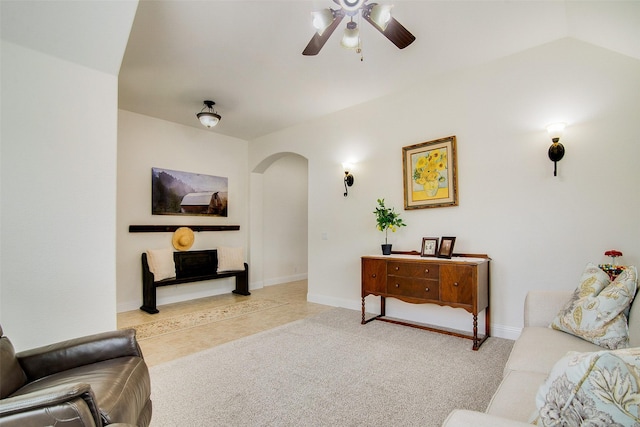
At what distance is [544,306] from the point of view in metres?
2.09

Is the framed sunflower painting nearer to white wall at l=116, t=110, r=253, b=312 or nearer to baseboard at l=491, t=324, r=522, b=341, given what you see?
baseboard at l=491, t=324, r=522, b=341

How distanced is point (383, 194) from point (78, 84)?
126 inches

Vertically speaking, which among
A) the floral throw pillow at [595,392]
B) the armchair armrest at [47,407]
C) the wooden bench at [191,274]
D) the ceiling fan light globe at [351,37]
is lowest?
the wooden bench at [191,274]

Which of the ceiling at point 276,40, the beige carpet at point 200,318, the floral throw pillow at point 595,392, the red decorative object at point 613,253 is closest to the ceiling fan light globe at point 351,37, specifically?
the ceiling at point 276,40

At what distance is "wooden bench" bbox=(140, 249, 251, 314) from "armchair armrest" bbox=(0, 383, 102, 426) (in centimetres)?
363

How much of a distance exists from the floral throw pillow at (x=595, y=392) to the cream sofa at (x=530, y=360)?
98mm

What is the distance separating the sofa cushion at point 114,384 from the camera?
1231mm

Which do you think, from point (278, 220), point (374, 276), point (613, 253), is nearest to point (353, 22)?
point (374, 276)

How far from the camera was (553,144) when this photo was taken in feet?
9.08

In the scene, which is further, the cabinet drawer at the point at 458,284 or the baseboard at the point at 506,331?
the baseboard at the point at 506,331

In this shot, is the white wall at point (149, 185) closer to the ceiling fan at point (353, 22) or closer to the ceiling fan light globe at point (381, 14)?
the ceiling fan at point (353, 22)

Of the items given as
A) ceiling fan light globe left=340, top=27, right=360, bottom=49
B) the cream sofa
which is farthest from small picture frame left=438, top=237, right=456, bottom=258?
ceiling fan light globe left=340, top=27, right=360, bottom=49

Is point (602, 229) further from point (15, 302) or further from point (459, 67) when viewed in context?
point (15, 302)

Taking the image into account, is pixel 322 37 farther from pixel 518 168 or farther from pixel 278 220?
pixel 278 220
